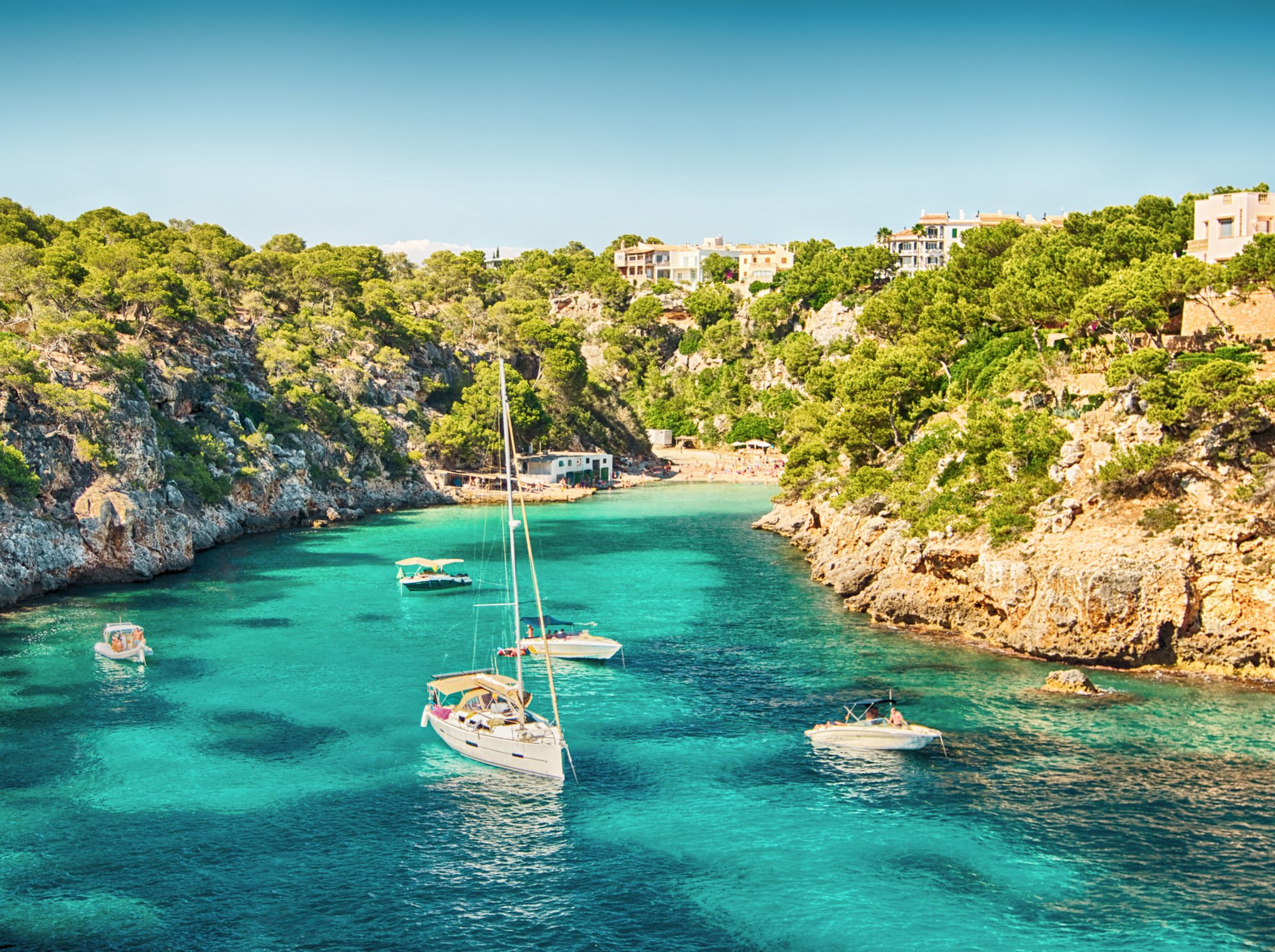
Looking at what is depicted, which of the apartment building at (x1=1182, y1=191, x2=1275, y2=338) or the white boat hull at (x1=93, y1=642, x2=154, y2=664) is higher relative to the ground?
the apartment building at (x1=1182, y1=191, x2=1275, y2=338)

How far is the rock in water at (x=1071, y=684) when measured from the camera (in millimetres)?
46344

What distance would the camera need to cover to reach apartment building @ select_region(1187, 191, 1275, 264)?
70.6 metres

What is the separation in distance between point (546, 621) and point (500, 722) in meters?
19.1

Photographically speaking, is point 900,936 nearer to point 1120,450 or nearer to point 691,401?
point 1120,450

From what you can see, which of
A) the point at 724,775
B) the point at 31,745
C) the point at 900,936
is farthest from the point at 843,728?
the point at 31,745

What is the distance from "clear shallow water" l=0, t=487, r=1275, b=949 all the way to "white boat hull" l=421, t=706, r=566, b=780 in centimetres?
57

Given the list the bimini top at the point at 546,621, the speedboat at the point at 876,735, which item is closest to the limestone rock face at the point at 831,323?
the bimini top at the point at 546,621

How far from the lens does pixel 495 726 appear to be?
3978cm

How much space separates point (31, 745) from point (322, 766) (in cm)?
1168

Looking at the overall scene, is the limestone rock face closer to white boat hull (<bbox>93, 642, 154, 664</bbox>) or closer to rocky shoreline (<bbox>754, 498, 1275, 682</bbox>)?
rocky shoreline (<bbox>754, 498, 1275, 682</bbox>)

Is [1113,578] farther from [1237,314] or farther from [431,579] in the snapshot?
[431,579]

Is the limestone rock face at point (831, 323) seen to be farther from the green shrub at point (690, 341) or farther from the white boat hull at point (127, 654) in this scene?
the white boat hull at point (127, 654)

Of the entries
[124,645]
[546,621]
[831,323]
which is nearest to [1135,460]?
[546,621]

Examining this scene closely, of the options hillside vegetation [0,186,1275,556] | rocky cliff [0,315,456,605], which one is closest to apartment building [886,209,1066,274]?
hillside vegetation [0,186,1275,556]
